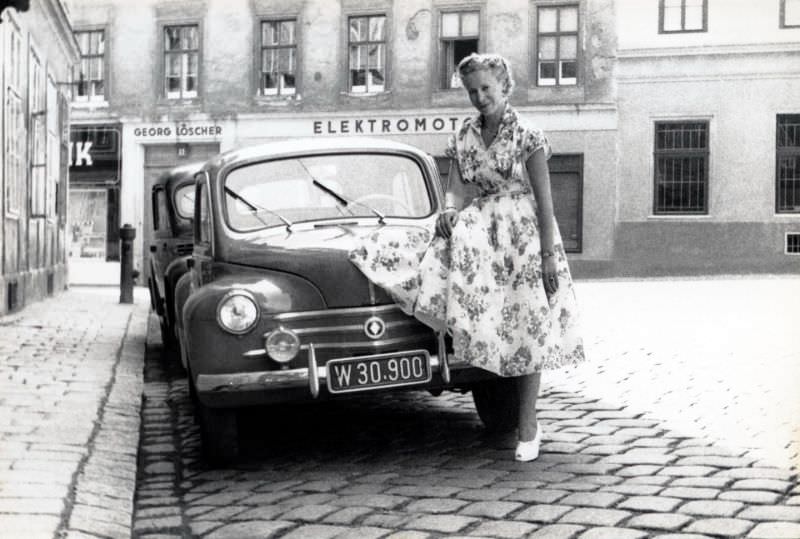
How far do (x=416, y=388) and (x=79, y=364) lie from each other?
142 inches

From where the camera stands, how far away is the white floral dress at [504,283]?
4.64 metres

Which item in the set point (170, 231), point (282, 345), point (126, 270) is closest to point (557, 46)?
point (126, 270)

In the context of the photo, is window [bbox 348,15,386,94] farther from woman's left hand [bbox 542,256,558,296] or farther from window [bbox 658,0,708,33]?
woman's left hand [bbox 542,256,558,296]

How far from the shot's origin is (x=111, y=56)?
43.2 ft

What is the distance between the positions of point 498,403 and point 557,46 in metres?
9.34

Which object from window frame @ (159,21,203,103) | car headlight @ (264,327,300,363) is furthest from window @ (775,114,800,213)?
window frame @ (159,21,203,103)

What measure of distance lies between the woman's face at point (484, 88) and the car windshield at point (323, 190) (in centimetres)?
119

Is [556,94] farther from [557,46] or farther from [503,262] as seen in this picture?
[503,262]

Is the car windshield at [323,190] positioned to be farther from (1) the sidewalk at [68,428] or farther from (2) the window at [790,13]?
(2) the window at [790,13]

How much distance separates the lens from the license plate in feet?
15.4

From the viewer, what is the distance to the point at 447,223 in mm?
4715

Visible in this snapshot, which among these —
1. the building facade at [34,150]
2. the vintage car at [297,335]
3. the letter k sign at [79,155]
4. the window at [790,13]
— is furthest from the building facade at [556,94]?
the vintage car at [297,335]

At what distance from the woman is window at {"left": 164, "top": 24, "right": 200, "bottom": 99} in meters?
7.61

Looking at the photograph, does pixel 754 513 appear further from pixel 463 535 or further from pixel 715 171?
pixel 715 171
